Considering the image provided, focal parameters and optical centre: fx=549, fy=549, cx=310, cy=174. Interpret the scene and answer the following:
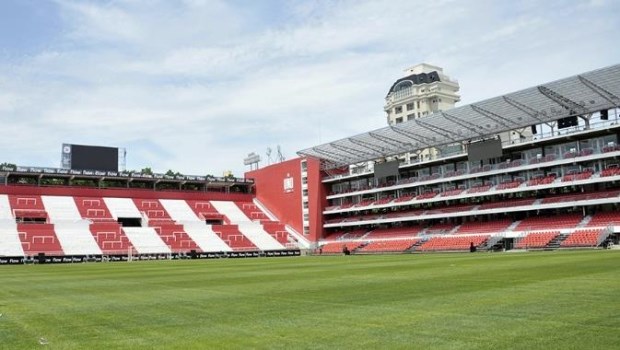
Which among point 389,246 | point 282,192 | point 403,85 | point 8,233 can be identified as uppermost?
point 403,85

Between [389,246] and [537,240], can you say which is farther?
[389,246]

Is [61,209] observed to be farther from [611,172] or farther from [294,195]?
[611,172]

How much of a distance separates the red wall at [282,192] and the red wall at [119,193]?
3.95m

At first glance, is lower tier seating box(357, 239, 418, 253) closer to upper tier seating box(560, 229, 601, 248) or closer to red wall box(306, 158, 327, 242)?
red wall box(306, 158, 327, 242)

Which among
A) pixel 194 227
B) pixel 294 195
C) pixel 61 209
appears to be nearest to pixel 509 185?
pixel 294 195

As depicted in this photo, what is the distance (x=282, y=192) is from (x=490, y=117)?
128 ft

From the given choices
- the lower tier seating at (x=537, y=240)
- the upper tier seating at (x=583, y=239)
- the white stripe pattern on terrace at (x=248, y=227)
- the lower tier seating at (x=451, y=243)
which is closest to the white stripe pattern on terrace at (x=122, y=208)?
the white stripe pattern on terrace at (x=248, y=227)

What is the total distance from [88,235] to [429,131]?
44.8 meters

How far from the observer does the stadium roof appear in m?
50.7

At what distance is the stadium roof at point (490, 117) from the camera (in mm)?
50719

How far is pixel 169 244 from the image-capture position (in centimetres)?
7281

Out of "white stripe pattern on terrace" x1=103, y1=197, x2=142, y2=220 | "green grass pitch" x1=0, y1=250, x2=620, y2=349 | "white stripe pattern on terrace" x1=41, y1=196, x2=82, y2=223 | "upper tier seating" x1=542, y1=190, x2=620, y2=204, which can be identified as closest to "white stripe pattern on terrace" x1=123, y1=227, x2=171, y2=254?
"white stripe pattern on terrace" x1=103, y1=197, x2=142, y2=220

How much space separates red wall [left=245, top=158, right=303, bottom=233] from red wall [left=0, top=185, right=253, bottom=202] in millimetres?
3954

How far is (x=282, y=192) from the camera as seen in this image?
8956cm
